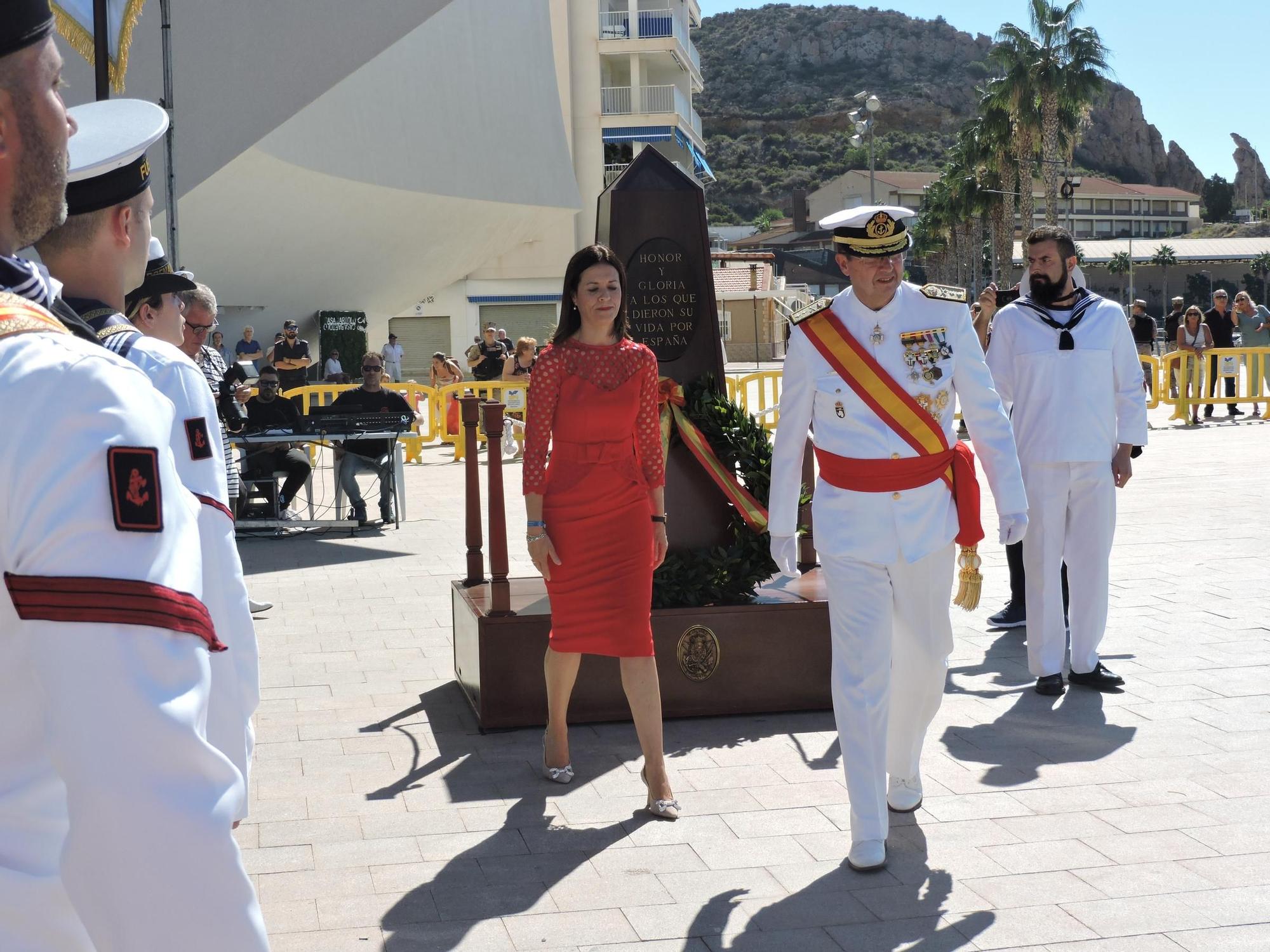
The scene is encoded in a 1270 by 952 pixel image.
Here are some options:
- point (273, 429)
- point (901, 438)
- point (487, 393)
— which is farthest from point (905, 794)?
A: point (487, 393)

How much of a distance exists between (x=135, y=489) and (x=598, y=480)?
392 cm

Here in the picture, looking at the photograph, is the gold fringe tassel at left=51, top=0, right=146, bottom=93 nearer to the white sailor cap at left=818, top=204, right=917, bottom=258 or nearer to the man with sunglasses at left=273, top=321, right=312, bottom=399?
the white sailor cap at left=818, top=204, right=917, bottom=258

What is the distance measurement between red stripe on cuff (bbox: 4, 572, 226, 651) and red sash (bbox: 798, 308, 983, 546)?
3.54 m

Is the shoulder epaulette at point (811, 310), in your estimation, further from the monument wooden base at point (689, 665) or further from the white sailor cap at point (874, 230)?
the monument wooden base at point (689, 665)

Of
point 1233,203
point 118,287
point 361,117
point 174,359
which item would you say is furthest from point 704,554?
point 1233,203

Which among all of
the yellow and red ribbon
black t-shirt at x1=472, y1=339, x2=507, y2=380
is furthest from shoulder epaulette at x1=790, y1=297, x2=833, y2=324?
black t-shirt at x1=472, y1=339, x2=507, y2=380

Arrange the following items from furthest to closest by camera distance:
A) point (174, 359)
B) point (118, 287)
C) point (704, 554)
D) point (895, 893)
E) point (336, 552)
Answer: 1. point (336, 552)
2. point (704, 554)
3. point (895, 893)
4. point (174, 359)
5. point (118, 287)

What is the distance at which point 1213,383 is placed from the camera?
74.0 feet

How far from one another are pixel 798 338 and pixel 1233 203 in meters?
213

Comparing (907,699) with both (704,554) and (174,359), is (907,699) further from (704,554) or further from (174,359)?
(174,359)

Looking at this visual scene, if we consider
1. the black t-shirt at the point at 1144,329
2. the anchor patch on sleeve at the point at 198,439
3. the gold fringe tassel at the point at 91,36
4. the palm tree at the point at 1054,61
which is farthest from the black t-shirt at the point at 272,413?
the palm tree at the point at 1054,61

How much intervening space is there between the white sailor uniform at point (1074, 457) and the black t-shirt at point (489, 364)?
48.7 ft

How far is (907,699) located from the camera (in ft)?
15.6

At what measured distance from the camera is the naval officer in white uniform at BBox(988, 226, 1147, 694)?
21.2 ft
